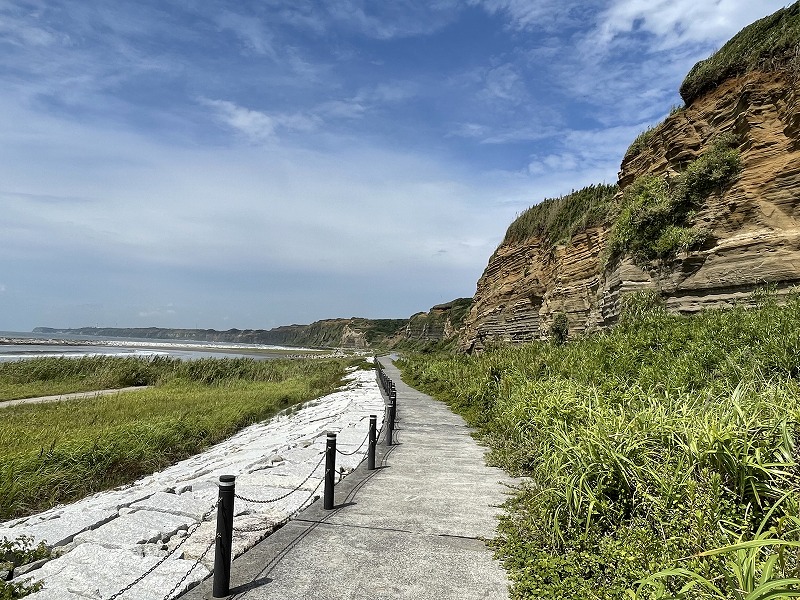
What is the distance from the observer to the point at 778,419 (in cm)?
388

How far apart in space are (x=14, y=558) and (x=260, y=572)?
217 centimetres

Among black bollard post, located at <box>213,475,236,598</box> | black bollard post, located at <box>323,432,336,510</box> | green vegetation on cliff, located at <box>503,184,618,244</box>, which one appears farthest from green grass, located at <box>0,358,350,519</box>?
green vegetation on cliff, located at <box>503,184,618,244</box>

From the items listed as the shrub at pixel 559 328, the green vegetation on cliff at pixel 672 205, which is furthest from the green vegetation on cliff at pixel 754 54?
the shrub at pixel 559 328

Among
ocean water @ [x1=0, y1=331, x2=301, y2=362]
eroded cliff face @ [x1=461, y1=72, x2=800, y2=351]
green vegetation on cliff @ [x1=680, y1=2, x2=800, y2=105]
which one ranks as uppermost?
green vegetation on cliff @ [x1=680, y1=2, x2=800, y2=105]

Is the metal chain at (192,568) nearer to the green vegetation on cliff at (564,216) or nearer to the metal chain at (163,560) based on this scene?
the metal chain at (163,560)

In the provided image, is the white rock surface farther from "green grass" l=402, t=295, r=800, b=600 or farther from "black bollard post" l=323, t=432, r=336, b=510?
"green grass" l=402, t=295, r=800, b=600

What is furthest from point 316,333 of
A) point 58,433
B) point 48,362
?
point 58,433

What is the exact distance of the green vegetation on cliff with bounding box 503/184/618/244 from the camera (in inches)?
838

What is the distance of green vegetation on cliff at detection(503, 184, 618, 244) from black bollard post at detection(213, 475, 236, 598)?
19.3 m

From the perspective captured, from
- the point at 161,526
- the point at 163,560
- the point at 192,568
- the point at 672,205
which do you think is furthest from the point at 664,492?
the point at 672,205

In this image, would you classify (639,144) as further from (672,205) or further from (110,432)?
(110,432)

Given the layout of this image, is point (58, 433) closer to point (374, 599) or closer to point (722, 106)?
point (374, 599)

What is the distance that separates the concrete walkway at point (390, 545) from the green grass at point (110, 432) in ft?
15.5

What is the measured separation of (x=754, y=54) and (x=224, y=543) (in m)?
16.1
